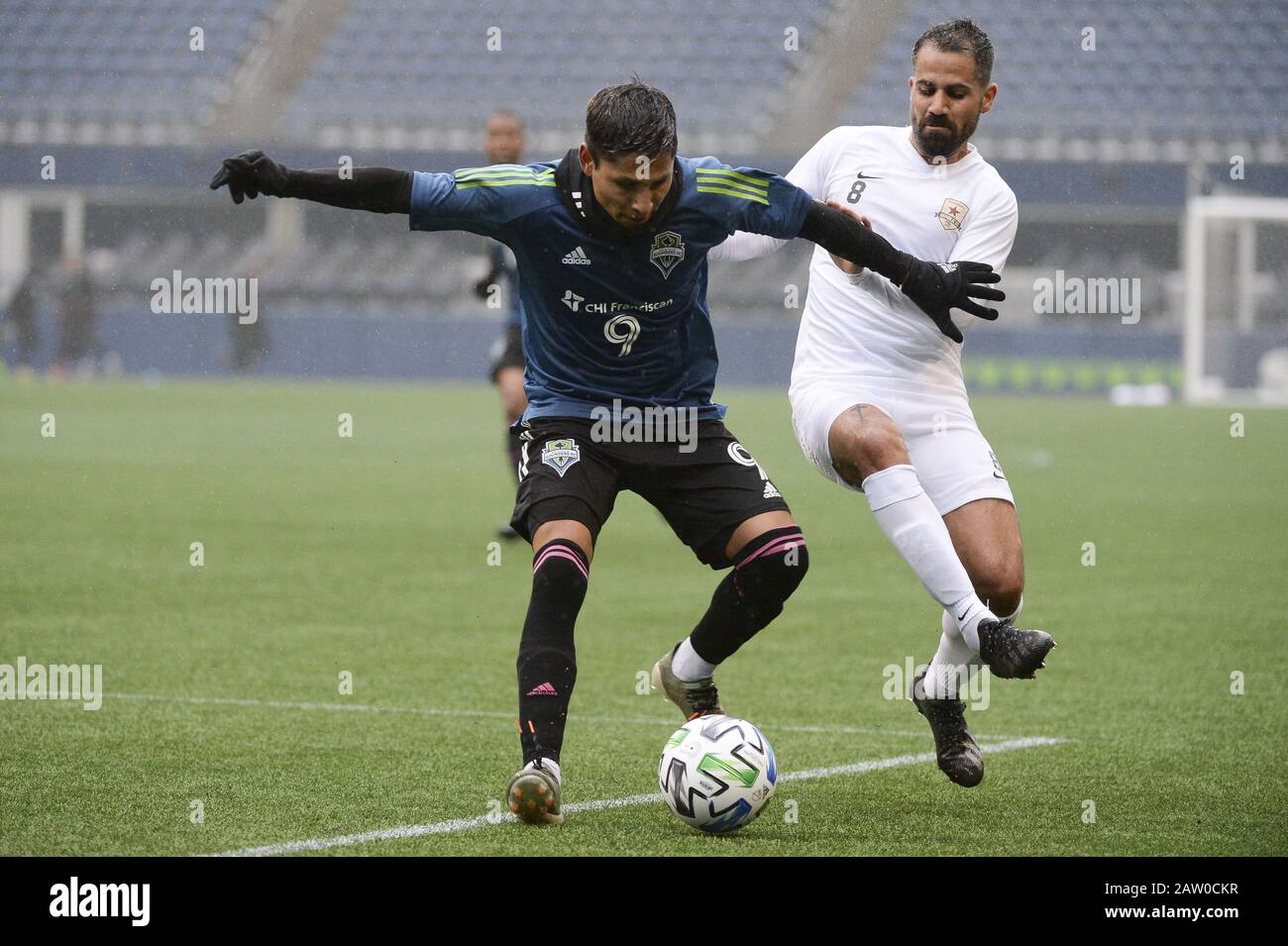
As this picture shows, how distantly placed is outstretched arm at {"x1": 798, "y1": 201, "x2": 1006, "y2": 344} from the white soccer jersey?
0.80 feet

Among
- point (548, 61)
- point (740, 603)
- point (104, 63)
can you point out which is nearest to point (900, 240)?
point (740, 603)

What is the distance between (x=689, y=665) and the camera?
522 centimetres

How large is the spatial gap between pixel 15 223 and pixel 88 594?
2376 cm

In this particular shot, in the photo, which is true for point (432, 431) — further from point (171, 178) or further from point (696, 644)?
point (696, 644)

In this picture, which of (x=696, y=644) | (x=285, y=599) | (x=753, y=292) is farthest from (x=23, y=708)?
(x=753, y=292)

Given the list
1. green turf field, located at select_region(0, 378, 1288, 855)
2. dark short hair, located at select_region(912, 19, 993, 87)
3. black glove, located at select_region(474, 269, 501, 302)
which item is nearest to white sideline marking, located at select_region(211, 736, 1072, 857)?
green turf field, located at select_region(0, 378, 1288, 855)

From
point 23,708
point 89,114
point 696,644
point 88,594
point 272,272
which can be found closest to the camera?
point 696,644

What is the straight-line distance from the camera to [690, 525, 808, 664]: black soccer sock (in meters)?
4.80

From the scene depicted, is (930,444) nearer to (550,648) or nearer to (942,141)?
(942,141)

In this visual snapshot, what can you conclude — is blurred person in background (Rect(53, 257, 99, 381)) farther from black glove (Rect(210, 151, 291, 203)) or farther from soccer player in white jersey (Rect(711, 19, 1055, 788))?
black glove (Rect(210, 151, 291, 203))

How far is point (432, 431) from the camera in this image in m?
20.2

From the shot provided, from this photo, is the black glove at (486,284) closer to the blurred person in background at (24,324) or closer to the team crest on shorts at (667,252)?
the team crest on shorts at (667,252)

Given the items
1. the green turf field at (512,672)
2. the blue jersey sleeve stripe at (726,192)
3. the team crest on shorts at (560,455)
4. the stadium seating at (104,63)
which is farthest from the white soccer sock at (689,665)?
the stadium seating at (104,63)

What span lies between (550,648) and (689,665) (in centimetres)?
79
